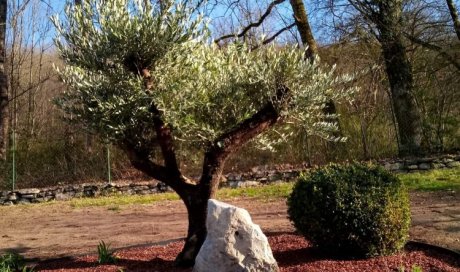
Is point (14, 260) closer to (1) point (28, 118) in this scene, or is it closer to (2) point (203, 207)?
(2) point (203, 207)

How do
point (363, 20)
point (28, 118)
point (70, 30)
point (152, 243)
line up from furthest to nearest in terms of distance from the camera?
point (28, 118)
point (363, 20)
point (152, 243)
point (70, 30)

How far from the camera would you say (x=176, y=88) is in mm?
5395

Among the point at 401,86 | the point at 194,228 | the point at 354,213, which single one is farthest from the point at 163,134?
the point at 401,86

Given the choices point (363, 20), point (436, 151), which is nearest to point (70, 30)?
point (363, 20)

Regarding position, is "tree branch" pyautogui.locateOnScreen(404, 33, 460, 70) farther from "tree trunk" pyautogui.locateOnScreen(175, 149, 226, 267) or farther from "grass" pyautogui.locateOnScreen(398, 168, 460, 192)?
"tree trunk" pyautogui.locateOnScreen(175, 149, 226, 267)

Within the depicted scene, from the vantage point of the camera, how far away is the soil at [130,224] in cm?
766

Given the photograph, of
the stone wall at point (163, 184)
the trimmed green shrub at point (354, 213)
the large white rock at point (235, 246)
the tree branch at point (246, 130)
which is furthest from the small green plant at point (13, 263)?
the stone wall at point (163, 184)

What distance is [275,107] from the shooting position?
5.65m

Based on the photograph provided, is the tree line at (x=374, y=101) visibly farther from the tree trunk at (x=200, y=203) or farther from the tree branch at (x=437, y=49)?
the tree trunk at (x=200, y=203)

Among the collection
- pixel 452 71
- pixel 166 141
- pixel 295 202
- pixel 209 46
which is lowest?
pixel 295 202

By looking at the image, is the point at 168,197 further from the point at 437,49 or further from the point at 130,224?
the point at 437,49

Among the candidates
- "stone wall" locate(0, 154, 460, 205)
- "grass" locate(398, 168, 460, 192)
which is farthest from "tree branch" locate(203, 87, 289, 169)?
"stone wall" locate(0, 154, 460, 205)

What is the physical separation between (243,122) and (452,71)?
494 inches

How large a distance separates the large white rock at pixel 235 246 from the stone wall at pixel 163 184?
1004 centimetres
